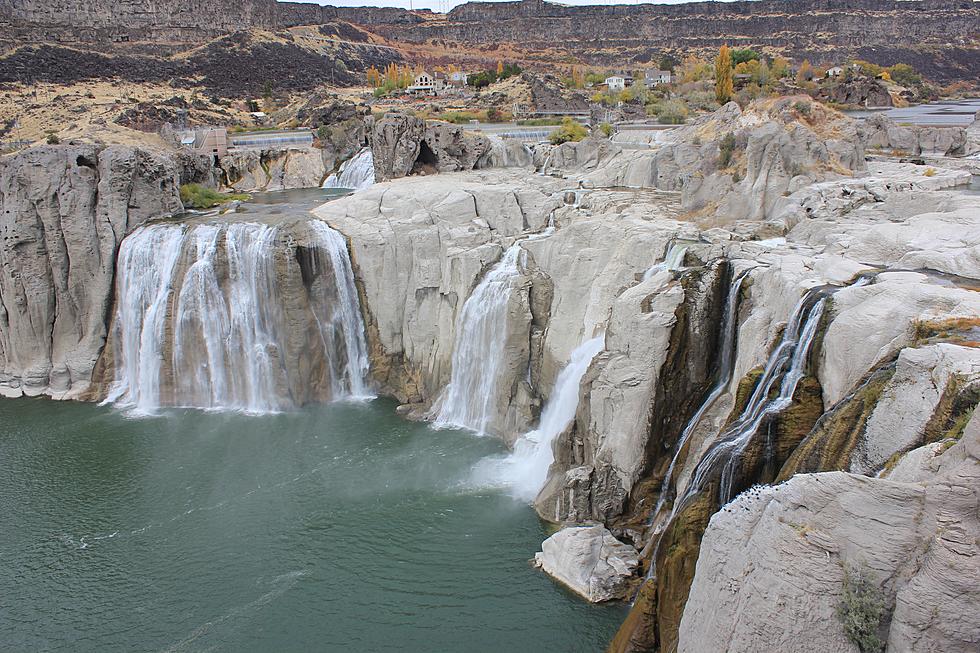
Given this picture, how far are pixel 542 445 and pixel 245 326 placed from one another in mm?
12587

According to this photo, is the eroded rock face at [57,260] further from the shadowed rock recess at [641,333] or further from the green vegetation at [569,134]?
the green vegetation at [569,134]

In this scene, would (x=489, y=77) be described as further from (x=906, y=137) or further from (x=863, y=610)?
(x=863, y=610)

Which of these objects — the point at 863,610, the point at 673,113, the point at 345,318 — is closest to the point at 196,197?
the point at 345,318

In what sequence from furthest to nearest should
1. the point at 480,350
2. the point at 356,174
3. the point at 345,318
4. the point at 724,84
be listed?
the point at 724,84
the point at 356,174
the point at 345,318
the point at 480,350

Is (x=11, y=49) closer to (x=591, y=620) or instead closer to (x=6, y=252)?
(x=6, y=252)

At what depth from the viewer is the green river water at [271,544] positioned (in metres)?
15.4

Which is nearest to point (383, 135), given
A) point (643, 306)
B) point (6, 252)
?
point (6, 252)

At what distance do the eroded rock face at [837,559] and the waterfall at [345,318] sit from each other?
61.7ft

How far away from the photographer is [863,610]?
27.7 ft

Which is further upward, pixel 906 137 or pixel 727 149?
pixel 906 137

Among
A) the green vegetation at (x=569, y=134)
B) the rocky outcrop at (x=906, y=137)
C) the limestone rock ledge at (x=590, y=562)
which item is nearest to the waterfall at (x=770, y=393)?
the limestone rock ledge at (x=590, y=562)

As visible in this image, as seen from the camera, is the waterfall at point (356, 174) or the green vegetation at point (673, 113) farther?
the waterfall at point (356, 174)

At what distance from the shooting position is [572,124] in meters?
46.5

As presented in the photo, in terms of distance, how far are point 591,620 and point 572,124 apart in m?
37.1
